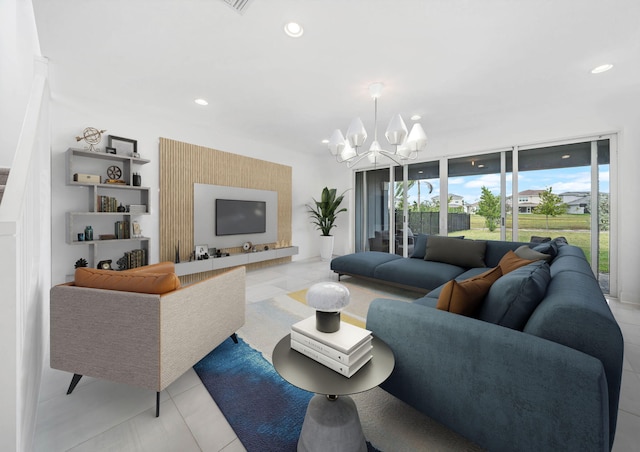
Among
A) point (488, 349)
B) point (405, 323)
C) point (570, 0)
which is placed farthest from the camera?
point (570, 0)

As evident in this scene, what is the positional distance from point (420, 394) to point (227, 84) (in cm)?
330

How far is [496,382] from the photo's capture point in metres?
1.03

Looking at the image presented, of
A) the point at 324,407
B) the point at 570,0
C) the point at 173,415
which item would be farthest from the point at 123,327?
the point at 570,0

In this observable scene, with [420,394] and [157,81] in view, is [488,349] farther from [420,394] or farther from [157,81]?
[157,81]

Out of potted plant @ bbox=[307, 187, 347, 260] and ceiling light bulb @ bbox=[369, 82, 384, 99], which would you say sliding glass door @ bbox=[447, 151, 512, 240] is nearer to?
potted plant @ bbox=[307, 187, 347, 260]

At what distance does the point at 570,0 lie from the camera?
5.70ft

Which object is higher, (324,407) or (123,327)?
(123,327)

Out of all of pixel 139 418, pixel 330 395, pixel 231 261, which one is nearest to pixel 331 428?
pixel 330 395

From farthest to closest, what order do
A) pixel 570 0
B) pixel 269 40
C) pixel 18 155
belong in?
pixel 269 40 → pixel 570 0 → pixel 18 155

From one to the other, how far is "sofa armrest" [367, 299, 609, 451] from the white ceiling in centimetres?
209

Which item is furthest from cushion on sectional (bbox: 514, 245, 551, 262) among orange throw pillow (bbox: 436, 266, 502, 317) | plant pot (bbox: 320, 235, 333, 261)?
plant pot (bbox: 320, 235, 333, 261)

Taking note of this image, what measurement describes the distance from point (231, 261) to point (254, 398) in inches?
119

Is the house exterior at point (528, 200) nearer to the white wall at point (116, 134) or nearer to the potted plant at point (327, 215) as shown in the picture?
the potted plant at point (327, 215)

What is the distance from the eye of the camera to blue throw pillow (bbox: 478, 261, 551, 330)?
3.97ft
